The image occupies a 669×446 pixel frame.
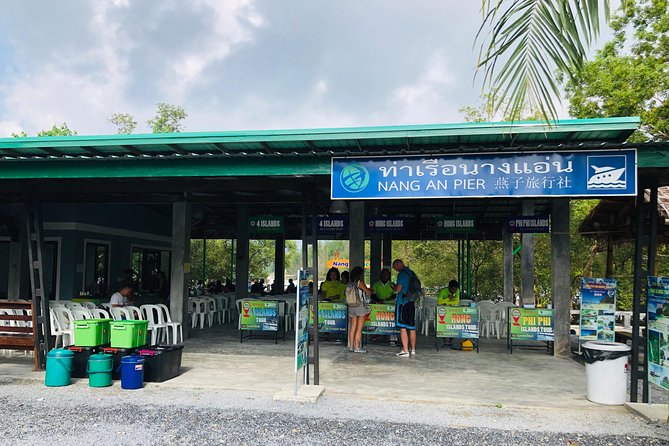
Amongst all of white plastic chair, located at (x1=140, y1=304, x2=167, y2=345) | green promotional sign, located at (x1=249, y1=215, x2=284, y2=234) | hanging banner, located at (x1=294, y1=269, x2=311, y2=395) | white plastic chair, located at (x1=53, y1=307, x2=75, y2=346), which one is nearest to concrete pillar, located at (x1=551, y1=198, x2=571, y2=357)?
hanging banner, located at (x1=294, y1=269, x2=311, y2=395)

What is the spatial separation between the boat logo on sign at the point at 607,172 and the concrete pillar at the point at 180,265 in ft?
29.6

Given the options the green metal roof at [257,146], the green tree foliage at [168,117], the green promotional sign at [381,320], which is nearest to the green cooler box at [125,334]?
the green metal roof at [257,146]

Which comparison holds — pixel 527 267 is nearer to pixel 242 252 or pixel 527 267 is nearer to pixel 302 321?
pixel 242 252

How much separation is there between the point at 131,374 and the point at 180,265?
5380 mm

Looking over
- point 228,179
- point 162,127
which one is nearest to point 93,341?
point 228,179

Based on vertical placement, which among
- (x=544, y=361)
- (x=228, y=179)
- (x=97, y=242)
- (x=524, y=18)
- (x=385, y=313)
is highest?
(x=524, y=18)

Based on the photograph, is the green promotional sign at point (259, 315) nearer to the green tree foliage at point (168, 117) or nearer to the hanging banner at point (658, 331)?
the hanging banner at point (658, 331)

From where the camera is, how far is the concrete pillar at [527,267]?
539 inches

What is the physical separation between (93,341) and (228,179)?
3.08m

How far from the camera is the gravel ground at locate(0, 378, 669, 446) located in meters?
5.45

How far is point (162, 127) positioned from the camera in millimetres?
36531

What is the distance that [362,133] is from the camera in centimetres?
661

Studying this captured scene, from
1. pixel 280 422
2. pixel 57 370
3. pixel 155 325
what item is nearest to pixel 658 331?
pixel 280 422

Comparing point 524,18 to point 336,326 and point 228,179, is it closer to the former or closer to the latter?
point 228,179
